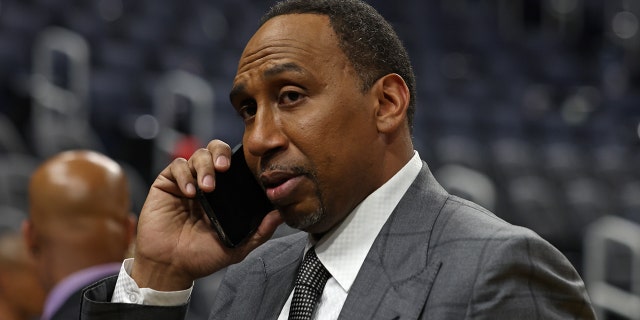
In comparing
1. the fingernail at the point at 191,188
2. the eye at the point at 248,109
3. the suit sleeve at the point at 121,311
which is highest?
the eye at the point at 248,109

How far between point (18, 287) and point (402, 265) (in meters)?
2.44

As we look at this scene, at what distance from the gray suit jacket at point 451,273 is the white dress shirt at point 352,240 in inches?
0.9

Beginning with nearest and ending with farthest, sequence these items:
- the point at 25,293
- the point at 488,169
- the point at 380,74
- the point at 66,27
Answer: the point at 380,74, the point at 25,293, the point at 66,27, the point at 488,169

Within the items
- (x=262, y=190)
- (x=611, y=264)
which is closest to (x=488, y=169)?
(x=611, y=264)

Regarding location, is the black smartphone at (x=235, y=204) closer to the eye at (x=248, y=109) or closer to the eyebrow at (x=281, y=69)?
the eye at (x=248, y=109)

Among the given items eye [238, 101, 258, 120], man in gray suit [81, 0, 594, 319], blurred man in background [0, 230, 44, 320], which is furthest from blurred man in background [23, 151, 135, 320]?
eye [238, 101, 258, 120]

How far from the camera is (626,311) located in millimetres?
5301

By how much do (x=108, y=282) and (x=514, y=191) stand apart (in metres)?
5.65

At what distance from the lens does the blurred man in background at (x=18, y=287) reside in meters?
3.71

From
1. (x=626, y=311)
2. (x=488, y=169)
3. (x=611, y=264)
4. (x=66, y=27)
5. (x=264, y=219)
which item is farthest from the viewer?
(x=488, y=169)

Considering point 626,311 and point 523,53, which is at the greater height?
point 626,311

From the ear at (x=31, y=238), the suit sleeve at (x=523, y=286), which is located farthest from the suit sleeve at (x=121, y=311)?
the ear at (x=31, y=238)

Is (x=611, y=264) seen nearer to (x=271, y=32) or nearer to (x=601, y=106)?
(x=601, y=106)

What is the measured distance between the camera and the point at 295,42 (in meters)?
1.82
